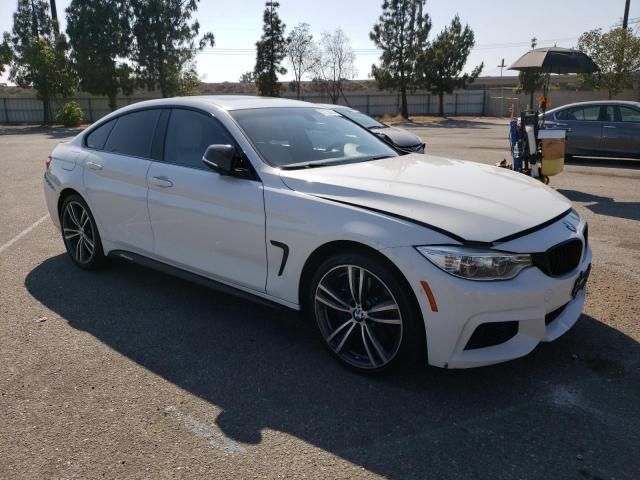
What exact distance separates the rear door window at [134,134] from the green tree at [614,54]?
4001 cm

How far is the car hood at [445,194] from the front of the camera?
3084 mm

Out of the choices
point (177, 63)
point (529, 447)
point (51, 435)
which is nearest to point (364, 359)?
point (529, 447)

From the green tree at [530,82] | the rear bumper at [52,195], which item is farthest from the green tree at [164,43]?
the rear bumper at [52,195]

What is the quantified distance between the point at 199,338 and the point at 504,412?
2162mm

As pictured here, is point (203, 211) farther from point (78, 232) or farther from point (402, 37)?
point (402, 37)

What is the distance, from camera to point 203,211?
4051 millimetres

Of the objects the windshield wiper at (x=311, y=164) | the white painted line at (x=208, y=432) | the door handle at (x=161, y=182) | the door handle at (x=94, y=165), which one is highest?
the windshield wiper at (x=311, y=164)

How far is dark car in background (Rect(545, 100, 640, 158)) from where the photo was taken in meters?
12.8

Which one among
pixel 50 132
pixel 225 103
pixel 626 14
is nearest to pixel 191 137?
pixel 225 103

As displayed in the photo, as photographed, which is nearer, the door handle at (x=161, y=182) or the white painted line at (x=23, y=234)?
the door handle at (x=161, y=182)

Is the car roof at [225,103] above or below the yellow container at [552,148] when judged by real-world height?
above

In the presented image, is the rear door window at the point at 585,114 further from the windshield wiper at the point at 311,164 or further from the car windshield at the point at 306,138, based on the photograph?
the windshield wiper at the point at 311,164

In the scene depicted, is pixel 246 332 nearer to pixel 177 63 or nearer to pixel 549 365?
pixel 549 365

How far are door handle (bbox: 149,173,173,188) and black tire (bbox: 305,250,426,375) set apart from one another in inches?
60.0
